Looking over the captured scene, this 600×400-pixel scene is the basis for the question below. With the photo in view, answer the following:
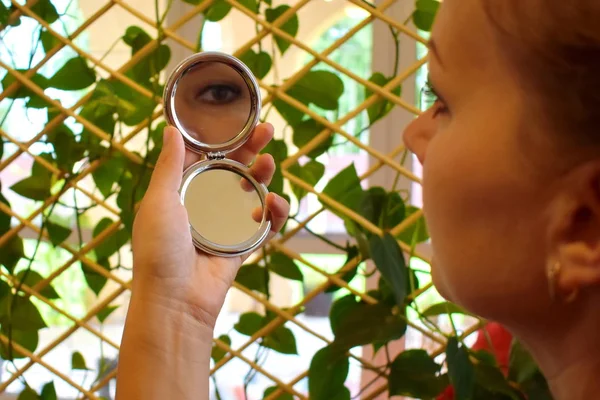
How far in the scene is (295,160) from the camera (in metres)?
0.81

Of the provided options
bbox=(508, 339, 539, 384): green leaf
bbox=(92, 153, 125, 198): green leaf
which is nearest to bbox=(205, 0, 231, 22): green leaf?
bbox=(92, 153, 125, 198): green leaf

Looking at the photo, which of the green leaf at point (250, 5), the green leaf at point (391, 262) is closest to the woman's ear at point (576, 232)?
the green leaf at point (391, 262)

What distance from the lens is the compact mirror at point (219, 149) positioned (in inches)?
25.6

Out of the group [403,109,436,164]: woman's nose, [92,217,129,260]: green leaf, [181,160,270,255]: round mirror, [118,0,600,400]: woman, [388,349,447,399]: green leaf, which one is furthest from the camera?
[92,217,129,260]: green leaf

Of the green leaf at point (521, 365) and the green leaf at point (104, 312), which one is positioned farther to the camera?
the green leaf at point (104, 312)

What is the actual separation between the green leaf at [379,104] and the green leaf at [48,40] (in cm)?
43

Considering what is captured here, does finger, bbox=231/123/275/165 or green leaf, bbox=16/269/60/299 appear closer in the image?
finger, bbox=231/123/275/165

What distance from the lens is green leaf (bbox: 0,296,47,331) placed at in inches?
34.3

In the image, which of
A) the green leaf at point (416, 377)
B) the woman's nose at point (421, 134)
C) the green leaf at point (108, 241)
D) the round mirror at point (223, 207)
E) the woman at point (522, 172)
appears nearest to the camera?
the woman at point (522, 172)

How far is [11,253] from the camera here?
0.88 meters

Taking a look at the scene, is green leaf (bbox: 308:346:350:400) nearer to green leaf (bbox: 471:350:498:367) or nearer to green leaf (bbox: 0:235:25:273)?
green leaf (bbox: 471:350:498:367)

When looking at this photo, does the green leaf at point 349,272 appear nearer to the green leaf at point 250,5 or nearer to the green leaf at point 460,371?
the green leaf at point 460,371

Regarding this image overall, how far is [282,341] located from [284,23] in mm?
419

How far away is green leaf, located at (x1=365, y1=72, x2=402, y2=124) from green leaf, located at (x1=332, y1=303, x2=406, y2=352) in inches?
9.5
